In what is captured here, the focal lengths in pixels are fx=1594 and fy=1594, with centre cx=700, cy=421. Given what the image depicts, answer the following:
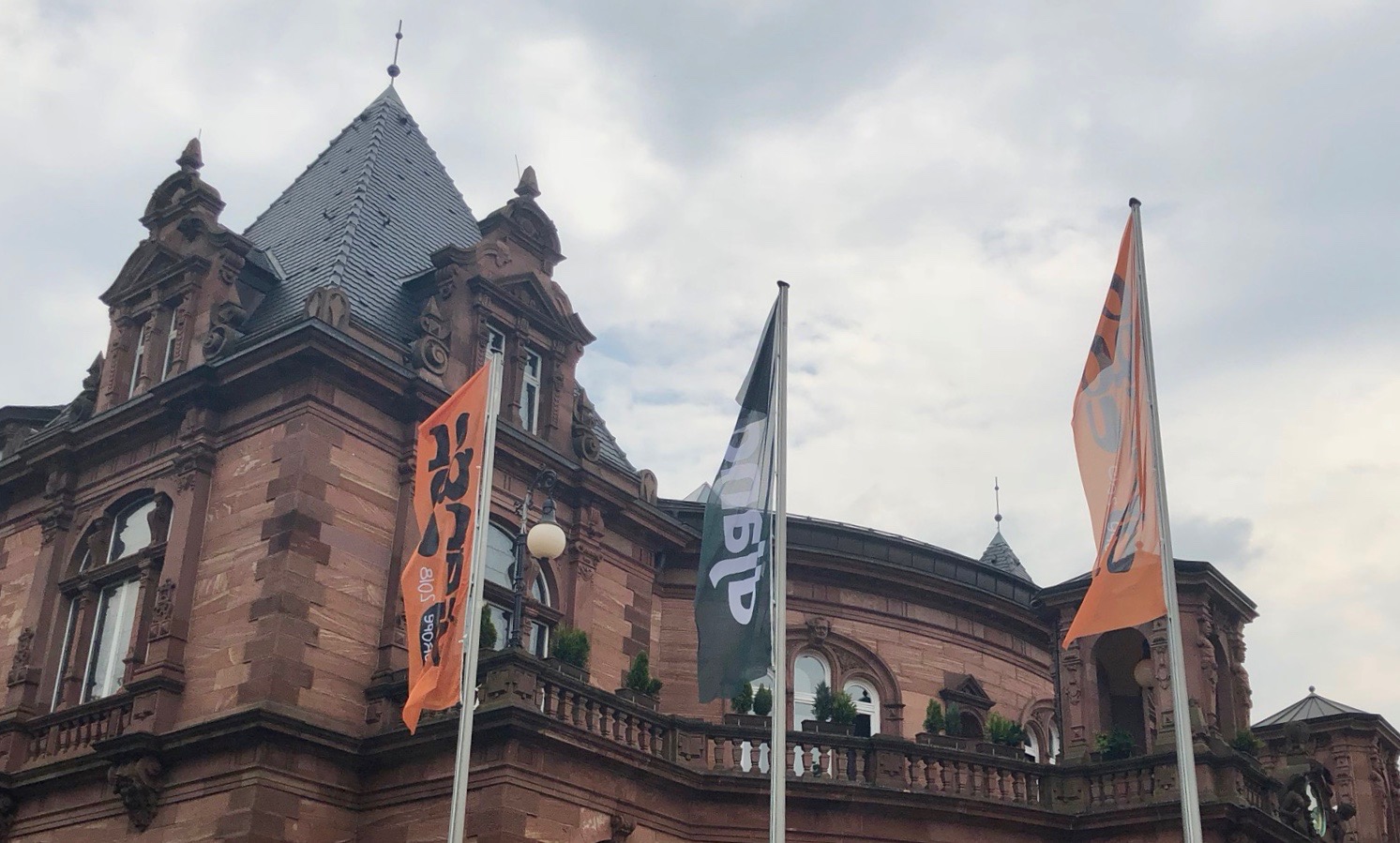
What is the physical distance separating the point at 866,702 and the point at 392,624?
453 inches

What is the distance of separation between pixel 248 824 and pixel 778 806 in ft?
29.2

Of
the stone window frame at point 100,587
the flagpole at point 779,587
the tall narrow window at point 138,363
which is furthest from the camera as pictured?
the tall narrow window at point 138,363

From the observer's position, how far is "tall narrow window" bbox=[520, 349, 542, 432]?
3003 centimetres

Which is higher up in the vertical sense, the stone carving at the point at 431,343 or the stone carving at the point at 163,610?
the stone carving at the point at 431,343

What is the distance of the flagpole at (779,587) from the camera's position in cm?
1806

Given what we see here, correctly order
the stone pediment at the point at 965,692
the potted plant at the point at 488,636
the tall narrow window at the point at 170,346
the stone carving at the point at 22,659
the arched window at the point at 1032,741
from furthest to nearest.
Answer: the arched window at the point at 1032,741
the stone pediment at the point at 965,692
the tall narrow window at the point at 170,346
the stone carving at the point at 22,659
the potted plant at the point at 488,636

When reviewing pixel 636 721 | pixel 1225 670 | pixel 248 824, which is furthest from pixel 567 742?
pixel 1225 670

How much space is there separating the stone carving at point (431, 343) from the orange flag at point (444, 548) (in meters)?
6.03

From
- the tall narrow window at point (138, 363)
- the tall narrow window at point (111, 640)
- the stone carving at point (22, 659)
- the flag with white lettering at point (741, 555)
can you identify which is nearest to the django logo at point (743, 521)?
the flag with white lettering at point (741, 555)

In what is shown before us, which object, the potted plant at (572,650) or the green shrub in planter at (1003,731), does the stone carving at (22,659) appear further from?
the green shrub in planter at (1003,731)

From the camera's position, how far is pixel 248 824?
74.7 ft

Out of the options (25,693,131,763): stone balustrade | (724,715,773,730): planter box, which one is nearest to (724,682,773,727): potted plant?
(724,715,773,730): planter box

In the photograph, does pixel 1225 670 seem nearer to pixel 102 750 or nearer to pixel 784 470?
pixel 784 470

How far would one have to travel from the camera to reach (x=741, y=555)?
19.5 m
